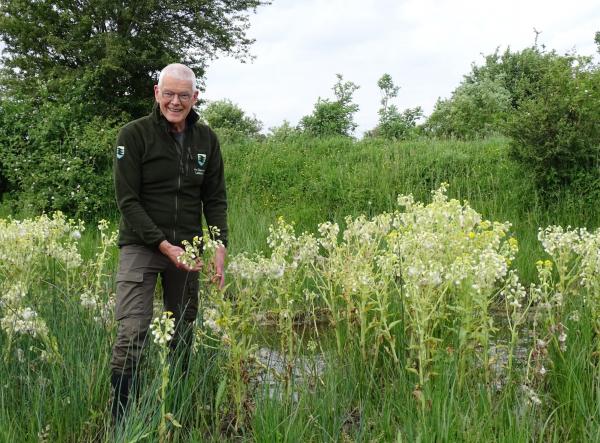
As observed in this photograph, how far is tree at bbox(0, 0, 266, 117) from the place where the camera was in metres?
19.3

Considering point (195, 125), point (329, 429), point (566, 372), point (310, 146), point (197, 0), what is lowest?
point (329, 429)

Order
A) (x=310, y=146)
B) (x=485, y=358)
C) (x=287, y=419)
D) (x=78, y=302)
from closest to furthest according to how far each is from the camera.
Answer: (x=287, y=419) → (x=485, y=358) → (x=78, y=302) → (x=310, y=146)

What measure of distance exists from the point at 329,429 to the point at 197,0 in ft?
66.1

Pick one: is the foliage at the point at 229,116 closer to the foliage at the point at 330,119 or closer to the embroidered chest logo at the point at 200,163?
the foliage at the point at 330,119

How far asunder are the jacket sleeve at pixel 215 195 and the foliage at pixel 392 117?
19.7 metres

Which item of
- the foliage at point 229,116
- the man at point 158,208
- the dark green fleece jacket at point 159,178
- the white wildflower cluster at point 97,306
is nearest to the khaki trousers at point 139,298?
the man at point 158,208

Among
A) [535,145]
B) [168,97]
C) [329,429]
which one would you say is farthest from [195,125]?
[535,145]

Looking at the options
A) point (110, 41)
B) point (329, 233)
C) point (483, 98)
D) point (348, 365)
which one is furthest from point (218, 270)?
point (483, 98)

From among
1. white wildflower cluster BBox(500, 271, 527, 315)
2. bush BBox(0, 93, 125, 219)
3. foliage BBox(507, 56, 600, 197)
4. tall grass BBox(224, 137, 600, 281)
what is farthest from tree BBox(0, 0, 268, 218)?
white wildflower cluster BBox(500, 271, 527, 315)

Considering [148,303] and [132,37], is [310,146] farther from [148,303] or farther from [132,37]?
[148,303]

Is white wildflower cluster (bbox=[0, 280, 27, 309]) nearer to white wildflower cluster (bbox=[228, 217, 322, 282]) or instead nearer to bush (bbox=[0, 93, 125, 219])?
white wildflower cluster (bbox=[228, 217, 322, 282])

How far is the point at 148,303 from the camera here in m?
3.55

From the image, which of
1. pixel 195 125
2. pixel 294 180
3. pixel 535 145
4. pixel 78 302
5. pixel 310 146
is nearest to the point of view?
pixel 195 125

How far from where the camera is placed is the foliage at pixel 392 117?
23422 mm
